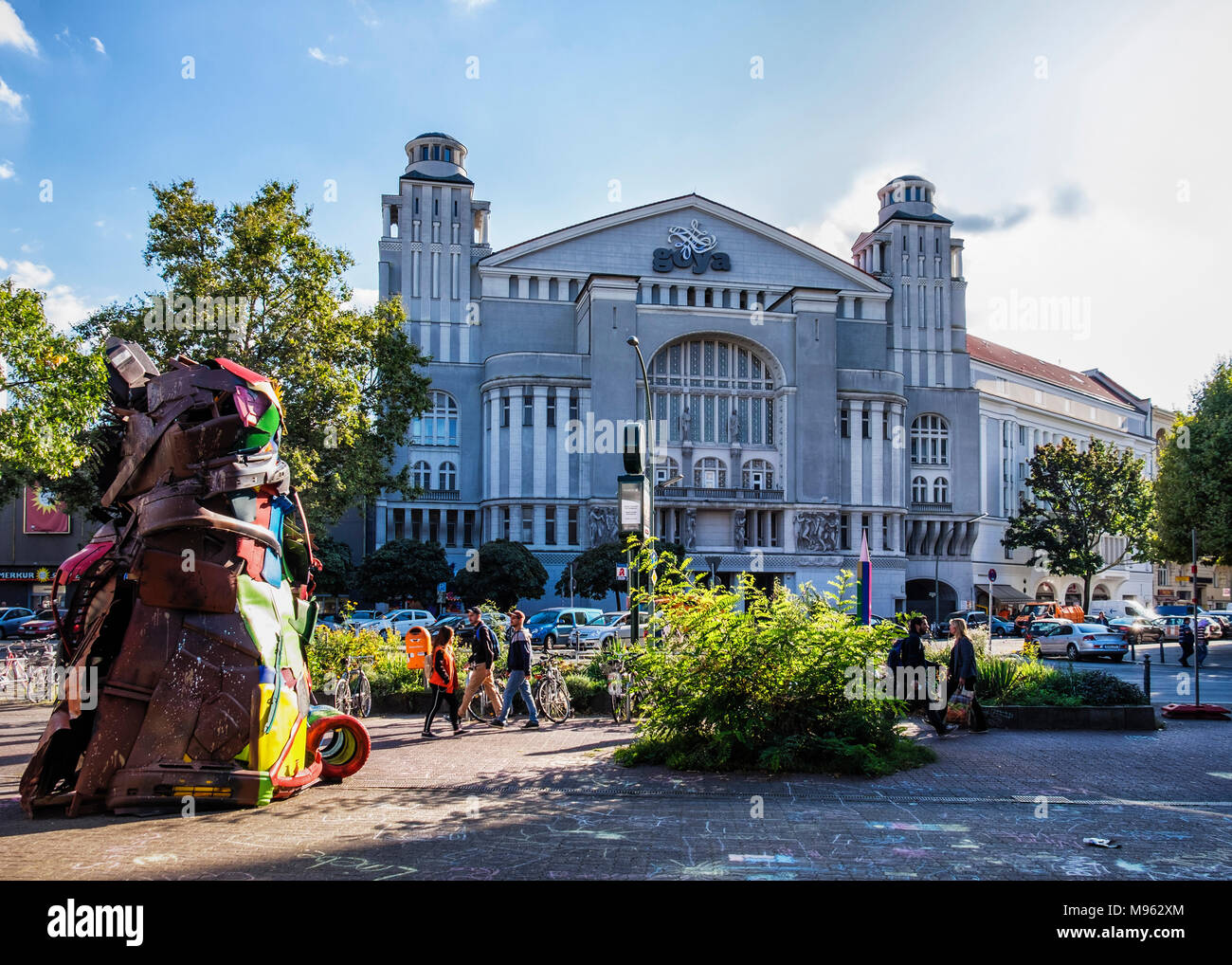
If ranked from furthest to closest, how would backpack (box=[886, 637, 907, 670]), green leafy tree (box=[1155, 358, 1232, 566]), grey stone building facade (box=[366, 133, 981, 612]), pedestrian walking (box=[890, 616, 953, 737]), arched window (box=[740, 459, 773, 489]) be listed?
arched window (box=[740, 459, 773, 489])
grey stone building facade (box=[366, 133, 981, 612])
green leafy tree (box=[1155, 358, 1232, 566])
backpack (box=[886, 637, 907, 670])
pedestrian walking (box=[890, 616, 953, 737])

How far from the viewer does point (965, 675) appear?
15648mm

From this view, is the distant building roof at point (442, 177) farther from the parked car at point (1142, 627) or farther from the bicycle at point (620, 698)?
the bicycle at point (620, 698)

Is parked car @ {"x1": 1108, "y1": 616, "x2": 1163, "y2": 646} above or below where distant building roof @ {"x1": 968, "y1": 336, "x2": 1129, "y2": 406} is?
below

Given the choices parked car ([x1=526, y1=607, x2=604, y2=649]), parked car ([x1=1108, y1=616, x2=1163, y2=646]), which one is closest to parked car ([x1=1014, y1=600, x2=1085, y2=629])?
parked car ([x1=1108, y1=616, x2=1163, y2=646])

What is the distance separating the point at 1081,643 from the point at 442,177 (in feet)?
152

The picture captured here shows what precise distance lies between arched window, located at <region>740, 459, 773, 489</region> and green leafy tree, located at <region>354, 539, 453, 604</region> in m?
20.2

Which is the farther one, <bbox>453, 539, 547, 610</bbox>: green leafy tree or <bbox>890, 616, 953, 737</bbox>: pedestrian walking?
<bbox>453, 539, 547, 610</bbox>: green leafy tree

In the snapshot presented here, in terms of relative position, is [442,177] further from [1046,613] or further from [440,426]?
[1046,613]

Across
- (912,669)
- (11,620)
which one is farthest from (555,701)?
(11,620)

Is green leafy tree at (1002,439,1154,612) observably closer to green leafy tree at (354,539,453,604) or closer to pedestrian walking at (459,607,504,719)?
green leafy tree at (354,539,453,604)

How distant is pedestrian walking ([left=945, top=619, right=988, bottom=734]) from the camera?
51.3ft

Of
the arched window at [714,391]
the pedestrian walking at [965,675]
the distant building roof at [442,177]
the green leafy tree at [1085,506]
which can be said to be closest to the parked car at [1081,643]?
the pedestrian walking at [965,675]

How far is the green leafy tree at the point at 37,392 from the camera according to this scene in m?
19.2
